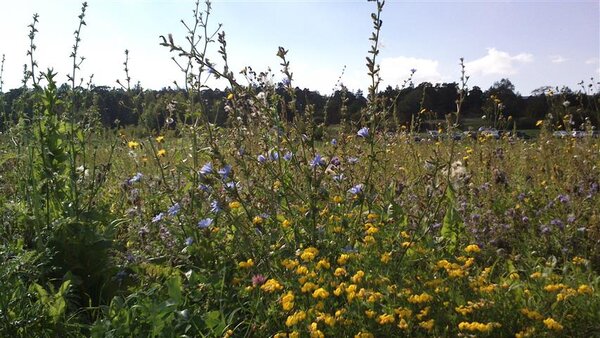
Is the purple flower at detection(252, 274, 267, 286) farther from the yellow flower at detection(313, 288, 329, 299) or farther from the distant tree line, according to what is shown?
the distant tree line

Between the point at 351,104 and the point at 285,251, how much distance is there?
3.04m

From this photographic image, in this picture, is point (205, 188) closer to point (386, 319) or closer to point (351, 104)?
point (386, 319)

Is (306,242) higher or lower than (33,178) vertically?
lower

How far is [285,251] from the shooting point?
2488 mm

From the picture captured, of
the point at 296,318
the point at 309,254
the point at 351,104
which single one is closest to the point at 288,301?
the point at 296,318

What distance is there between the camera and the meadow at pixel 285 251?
79.4 inches

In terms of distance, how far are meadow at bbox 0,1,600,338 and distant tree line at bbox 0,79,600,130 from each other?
0.22m

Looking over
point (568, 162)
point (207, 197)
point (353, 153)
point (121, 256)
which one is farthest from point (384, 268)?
point (568, 162)

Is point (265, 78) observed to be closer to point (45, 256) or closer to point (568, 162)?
point (45, 256)

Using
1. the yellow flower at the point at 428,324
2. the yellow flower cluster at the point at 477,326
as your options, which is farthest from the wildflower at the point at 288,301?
the yellow flower cluster at the point at 477,326

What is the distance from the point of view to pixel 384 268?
235 centimetres

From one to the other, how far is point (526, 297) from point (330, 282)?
72 cm

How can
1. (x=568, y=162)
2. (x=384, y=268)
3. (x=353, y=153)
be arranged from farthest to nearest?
(x=568, y=162) → (x=353, y=153) → (x=384, y=268)

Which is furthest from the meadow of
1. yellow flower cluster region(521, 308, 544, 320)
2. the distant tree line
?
the distant tree line
